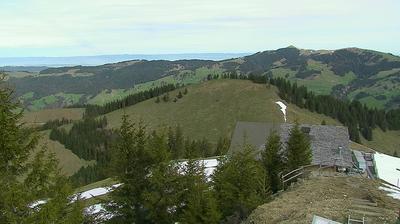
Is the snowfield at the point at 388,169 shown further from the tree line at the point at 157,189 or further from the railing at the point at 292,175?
the tree line at the point at 157,189

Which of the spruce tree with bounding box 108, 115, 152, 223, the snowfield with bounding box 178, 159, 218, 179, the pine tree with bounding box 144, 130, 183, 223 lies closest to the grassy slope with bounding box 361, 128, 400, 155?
the snowfield with bounding box 178, 159, 218, 179

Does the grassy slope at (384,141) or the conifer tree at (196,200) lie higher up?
the conifer tree at (196,200)

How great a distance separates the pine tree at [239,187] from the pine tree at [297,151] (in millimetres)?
8019

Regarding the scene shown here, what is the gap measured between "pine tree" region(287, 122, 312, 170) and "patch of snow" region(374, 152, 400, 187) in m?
15.4

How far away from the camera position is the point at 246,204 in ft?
109

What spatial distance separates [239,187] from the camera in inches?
1368

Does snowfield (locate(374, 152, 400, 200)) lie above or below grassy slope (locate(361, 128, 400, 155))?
above

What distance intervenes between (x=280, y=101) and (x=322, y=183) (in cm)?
16114

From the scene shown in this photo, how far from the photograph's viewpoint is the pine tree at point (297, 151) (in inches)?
1697

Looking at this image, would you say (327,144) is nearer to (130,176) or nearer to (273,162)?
(273,162)

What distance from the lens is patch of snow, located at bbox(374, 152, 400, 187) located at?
5521cm

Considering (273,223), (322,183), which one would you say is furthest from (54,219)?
(322,183)

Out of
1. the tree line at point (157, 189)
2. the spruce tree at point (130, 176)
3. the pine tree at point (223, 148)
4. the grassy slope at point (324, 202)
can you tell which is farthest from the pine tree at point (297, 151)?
the spruce tree at point (130, 176)

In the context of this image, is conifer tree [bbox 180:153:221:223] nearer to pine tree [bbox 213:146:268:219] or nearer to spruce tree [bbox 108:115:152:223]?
pine tree [bbox 213:146:268:219]
